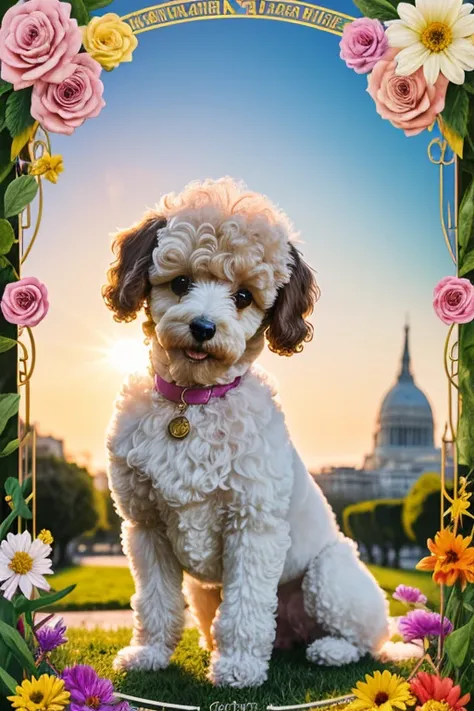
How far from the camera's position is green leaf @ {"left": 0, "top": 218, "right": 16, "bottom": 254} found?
4105 millimetres

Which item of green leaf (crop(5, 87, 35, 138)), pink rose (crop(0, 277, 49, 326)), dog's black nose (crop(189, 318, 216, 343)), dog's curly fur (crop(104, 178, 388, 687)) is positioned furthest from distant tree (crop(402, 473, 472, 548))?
green leaf (crop(5, 87, 35, 138))

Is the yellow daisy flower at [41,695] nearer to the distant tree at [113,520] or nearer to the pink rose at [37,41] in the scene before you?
the distant tree at [113,520]

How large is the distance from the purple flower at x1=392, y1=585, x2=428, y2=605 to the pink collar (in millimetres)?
1426

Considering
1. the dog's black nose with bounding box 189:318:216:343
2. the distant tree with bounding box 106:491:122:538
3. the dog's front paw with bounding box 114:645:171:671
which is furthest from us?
the distant tree with bounding box 106:491:122:538

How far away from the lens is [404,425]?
4547mm

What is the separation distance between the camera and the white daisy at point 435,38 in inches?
162

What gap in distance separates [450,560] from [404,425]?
69 centimetres

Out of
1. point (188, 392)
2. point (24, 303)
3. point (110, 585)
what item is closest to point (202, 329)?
point (188, 392)

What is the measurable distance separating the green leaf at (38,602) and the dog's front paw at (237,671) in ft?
2.54

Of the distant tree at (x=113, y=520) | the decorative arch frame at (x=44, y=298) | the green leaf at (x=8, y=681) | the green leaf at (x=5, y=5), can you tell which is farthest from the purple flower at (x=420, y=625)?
the green leaf at (x=5, y=5)

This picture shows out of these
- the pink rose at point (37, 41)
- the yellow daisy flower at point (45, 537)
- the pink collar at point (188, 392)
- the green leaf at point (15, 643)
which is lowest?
the green leaf at point (15, 643)

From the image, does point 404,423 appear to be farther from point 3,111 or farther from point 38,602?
point 3,111

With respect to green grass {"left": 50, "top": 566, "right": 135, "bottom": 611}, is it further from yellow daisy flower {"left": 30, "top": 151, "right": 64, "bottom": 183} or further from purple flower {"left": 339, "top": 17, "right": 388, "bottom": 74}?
purple flower {"left": 339, "top": 17, "right": 388, "bottom": 74}

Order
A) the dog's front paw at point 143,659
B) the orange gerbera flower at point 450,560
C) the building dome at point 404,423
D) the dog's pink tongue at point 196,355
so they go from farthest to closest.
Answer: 1. the building dome at point 404,423
2. the dog's front paw at point 143,659
3. the orange gerbera flower at point 450,560
4. the dog's pink tongue at point 196,355
